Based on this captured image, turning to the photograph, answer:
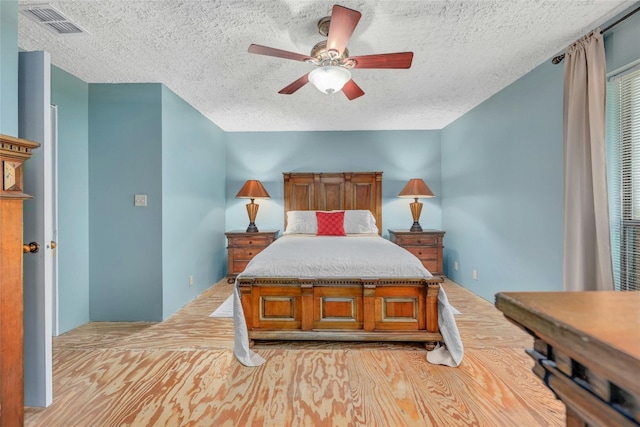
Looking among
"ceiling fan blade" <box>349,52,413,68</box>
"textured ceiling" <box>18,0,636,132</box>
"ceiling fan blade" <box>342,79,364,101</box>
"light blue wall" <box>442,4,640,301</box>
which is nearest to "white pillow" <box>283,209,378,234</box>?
"light blue wall" <box>442,4,640,301</box>

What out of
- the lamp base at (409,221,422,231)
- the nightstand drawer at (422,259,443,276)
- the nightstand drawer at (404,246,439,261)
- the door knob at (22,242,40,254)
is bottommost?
the nightstand drawer at (422,259,443,276)

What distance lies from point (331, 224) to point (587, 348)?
3.54 meters

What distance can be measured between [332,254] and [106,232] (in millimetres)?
2332

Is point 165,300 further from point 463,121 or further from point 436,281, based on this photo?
point 463,121

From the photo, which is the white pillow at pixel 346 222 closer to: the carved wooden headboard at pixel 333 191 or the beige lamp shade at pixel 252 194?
the carved wooden headboard at pixel 333 191

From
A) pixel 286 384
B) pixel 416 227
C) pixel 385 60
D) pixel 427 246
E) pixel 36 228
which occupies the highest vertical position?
pixel 385 60

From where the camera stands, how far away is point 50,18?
6.23ft

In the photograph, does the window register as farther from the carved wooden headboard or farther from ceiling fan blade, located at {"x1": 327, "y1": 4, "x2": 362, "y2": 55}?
the carved wooden headboard

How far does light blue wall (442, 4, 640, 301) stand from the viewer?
2.40 m

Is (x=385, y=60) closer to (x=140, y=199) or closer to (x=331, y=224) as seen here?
(x=331, y=224)

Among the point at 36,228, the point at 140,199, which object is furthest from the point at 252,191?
the point at 36,228

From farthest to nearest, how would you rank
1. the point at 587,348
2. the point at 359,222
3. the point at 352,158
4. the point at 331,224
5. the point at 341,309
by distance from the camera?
1. the point at 352,158
2. the point at 359,222
3. the point at 331,224
4. the point at 341,309
5. the point at 587,348

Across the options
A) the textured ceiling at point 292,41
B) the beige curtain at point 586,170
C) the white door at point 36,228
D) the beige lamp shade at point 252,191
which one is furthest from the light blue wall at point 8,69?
the beige curtain at point 586,170

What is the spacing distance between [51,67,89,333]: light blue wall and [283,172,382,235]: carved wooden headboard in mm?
2553
